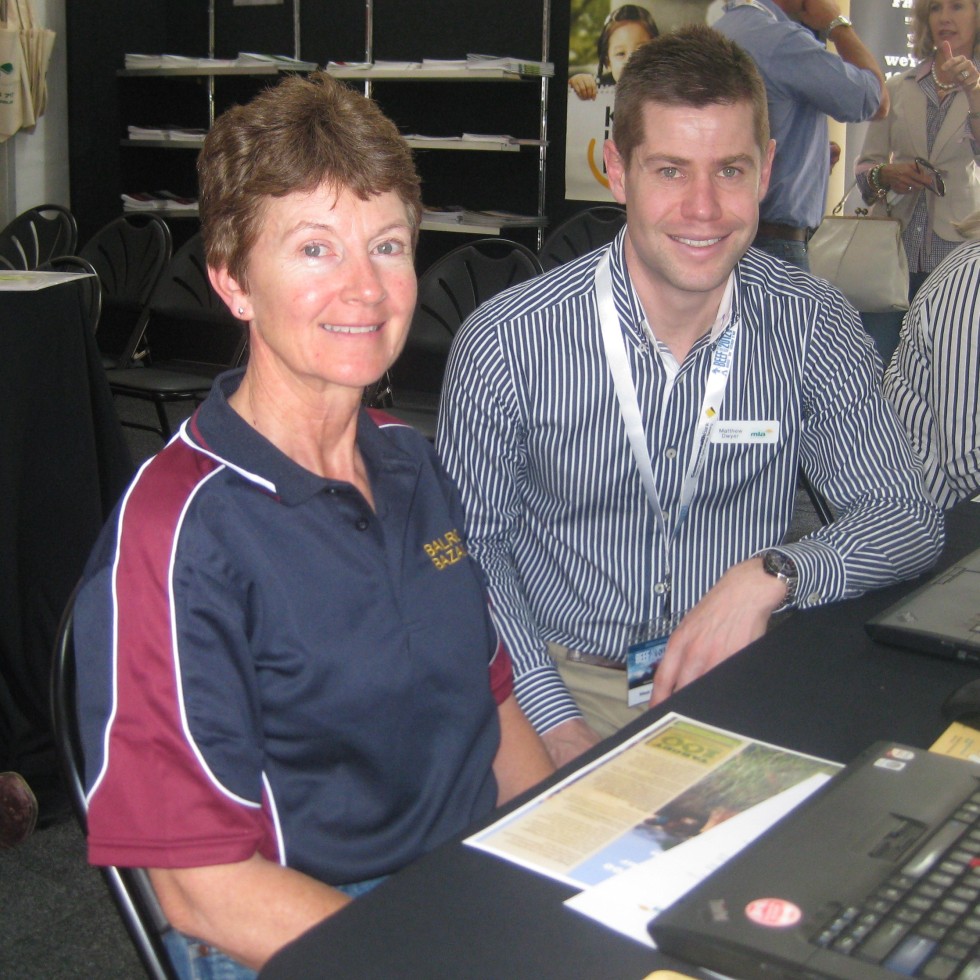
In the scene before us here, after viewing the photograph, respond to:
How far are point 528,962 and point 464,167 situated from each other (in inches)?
234

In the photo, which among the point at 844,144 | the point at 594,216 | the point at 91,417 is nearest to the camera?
the point at 91,417

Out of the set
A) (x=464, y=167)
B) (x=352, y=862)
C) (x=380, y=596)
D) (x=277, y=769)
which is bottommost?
(x=352, y=862)

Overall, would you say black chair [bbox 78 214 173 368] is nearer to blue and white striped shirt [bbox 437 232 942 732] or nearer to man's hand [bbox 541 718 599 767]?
blue and white striped shirt [bbox 437 232 942 732]

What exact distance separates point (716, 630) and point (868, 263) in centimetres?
281

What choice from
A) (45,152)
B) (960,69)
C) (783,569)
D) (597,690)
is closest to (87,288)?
(597,690)

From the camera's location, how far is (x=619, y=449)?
1.74 m

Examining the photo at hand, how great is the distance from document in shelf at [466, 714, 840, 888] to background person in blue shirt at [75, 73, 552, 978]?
0.72 feet

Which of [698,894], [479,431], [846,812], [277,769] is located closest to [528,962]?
[698,894]

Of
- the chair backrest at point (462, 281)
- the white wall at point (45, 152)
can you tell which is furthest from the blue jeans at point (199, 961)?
the white wall at point (45, 152)

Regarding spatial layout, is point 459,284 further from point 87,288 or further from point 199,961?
point 199,961

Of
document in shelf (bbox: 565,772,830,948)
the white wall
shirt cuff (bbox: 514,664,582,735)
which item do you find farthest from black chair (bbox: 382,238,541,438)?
the white wall

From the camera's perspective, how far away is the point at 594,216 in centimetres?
476

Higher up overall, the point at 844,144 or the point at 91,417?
the point at 844,144

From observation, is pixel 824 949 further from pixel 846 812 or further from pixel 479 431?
pixel 479 431
